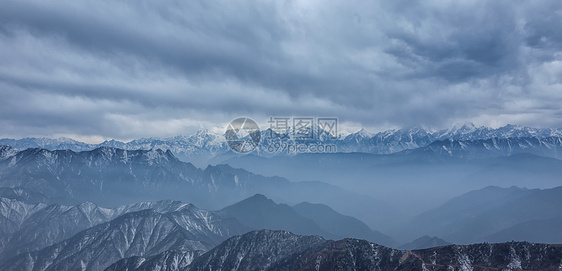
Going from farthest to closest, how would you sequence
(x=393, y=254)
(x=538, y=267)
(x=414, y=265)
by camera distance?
(x=393, y=254), (x=414, y=265), (x=538, y=267)

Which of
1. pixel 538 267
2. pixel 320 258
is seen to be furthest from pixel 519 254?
pixel 320 258

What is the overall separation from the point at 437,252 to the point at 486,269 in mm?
18709

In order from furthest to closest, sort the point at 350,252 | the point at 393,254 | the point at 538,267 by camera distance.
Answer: the point at 350,252 < the point at 393,254 < the point at 538,267

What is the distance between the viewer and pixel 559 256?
440 ft

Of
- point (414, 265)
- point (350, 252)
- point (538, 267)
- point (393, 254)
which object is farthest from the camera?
point (350, 252)

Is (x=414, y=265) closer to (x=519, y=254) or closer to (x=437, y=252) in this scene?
(x=437, y=252)

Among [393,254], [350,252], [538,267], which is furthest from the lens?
[350,252]

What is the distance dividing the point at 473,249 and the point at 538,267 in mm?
22405

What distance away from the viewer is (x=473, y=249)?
147375mm

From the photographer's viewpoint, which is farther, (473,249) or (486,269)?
(473,249)

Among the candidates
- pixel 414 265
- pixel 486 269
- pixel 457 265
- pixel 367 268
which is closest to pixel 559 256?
pixel 486 269

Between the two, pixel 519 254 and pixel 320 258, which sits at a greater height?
pixel 519 254

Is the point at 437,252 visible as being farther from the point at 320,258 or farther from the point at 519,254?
the point at 320,258

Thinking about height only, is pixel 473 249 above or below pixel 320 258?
above
